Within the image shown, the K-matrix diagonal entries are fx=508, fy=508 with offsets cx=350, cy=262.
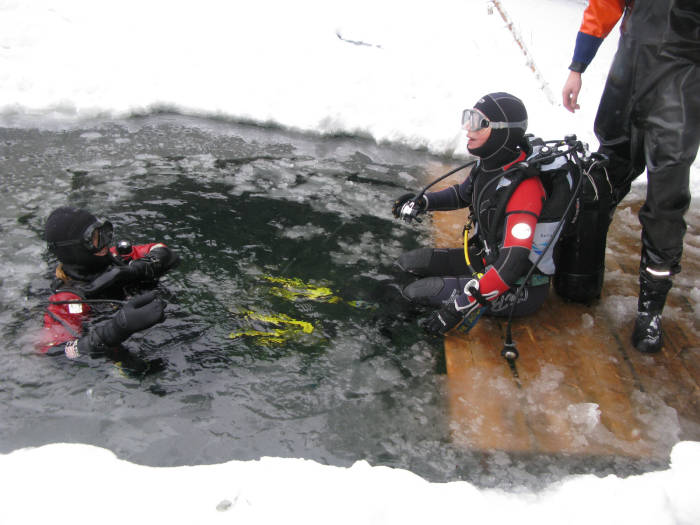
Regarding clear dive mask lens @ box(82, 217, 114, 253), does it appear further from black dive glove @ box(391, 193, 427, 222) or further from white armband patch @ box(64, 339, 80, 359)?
black dive glove @ box(391, 193, 427, 222)

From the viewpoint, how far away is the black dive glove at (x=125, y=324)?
2932mm

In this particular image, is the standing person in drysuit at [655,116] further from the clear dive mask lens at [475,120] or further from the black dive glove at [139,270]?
the black dive glove at [139,270]

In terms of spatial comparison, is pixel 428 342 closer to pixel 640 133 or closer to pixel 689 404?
pixel 689 404

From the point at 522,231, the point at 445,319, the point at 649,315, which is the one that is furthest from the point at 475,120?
the point at 649,315

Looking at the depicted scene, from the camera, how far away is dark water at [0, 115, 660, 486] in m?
2.73

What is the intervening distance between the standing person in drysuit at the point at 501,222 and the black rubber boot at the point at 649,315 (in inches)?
23.5

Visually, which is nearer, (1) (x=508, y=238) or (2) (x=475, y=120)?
(1) (x=508, y=238)

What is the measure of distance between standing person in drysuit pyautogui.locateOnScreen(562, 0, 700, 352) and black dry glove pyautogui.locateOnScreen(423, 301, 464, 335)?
1252 mm

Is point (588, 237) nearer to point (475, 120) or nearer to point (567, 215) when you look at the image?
point (567, 215)

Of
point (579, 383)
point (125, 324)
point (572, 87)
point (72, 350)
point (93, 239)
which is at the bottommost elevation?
point (579, 383)

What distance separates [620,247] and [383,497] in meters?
3.61

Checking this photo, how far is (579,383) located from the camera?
10.5 ft

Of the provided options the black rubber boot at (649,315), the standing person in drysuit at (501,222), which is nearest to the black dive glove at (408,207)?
the standing person in drysuit at (501,222)

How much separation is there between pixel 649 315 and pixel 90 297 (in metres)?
3.67
